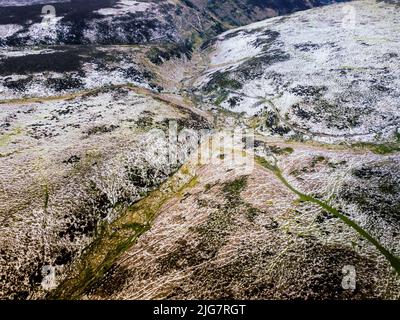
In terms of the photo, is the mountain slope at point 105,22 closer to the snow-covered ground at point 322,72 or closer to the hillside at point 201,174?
the hillside at point 201,174

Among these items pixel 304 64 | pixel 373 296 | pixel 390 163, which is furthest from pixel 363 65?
pixel 373 296

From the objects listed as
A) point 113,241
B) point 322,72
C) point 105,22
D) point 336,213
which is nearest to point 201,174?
point 113,241

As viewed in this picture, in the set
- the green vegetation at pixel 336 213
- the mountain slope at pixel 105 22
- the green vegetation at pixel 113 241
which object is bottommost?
the green vegetation at pixel 113 241

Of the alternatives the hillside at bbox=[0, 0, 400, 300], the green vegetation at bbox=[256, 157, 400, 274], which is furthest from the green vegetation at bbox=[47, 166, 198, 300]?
the green vegetation at bbox=[256, 157, 400, 274]

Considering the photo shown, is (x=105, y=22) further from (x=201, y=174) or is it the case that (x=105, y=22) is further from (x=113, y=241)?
(x=113, y=241)

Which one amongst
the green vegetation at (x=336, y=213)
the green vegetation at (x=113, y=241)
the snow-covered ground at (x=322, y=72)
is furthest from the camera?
the snow-covered ground at (x=322, y=72)

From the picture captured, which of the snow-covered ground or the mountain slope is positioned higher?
the mountain slope

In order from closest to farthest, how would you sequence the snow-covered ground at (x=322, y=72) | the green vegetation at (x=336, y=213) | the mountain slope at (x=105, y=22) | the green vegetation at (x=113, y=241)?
the green vegetation at (x=336, y=213) → the green vegetation at (x=113, y=241) → the snow-covered ground at (x=322, y=72) → the mountain slope at (x=105, y=22)

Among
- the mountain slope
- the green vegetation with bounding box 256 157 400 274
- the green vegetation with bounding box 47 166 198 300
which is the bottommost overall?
the green vegetation with bounding box 47 166 198 300

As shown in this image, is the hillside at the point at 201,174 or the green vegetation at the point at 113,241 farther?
the green vegetation at the point at 113,241

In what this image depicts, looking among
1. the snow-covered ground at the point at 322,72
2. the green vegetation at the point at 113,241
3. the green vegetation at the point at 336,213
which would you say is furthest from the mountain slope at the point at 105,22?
the green vegetation at the point at 336,213

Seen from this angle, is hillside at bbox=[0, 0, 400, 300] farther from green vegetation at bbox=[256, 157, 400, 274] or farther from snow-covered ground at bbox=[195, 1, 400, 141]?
snow-covered ground at bbox=[195, 1, 400, 141]
